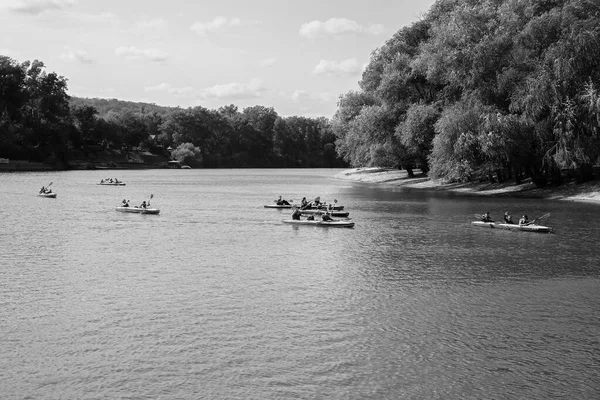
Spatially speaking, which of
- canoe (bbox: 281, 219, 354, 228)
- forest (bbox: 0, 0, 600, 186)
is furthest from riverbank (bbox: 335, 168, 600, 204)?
canoe (bbox: 281, 219, 354, 228)

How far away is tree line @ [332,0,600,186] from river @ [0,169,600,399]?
19555 millimetres

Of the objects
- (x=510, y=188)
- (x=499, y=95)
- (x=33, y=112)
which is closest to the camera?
(x=499, y=95)

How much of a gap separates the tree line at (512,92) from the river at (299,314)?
19.6 m

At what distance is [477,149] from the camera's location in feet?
225

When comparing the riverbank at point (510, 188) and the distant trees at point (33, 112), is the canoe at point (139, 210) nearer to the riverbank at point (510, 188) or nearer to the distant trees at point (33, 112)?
the riverbank at point (510, 188)

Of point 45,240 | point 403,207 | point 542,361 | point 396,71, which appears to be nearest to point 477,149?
point 403,207

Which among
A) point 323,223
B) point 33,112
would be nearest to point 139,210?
point 323,223

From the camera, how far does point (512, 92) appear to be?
66.8 meters

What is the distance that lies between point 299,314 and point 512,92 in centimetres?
5090

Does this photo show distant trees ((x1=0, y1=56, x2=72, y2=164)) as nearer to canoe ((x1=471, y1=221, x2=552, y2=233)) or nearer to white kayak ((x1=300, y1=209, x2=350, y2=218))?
white kayak ((x1=300, y1=209, x2=350, y2=218))

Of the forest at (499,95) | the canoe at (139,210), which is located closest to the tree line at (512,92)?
the forest at (499,95)

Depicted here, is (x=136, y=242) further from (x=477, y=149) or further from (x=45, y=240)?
(x=477, y=149)

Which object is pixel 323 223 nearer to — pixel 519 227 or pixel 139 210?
pixel 519 227

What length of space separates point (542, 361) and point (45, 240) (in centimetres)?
3269
